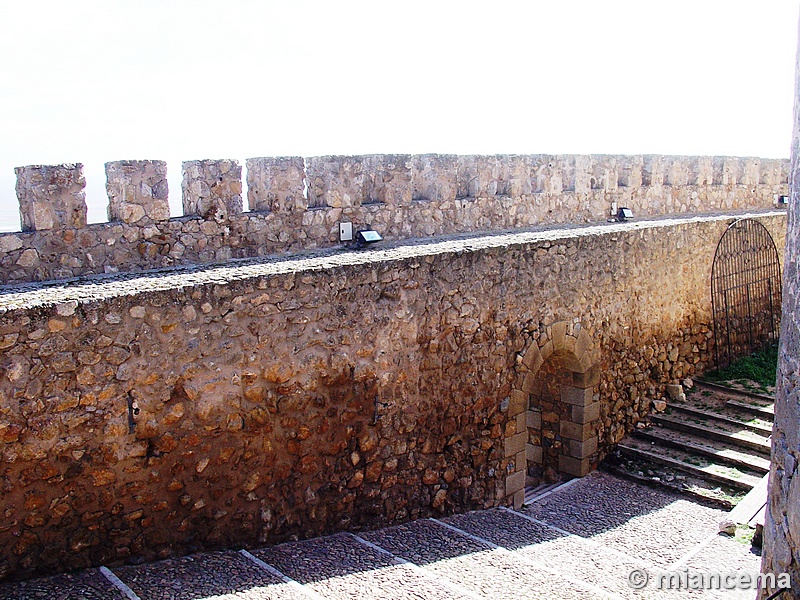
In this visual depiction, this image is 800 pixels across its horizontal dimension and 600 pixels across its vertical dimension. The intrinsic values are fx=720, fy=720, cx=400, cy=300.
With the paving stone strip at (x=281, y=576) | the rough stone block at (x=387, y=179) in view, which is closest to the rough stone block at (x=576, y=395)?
the rough stone block at (x=387, y=179)

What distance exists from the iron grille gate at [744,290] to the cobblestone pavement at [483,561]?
10.5ft

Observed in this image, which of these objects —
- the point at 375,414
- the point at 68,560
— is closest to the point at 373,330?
the point at 375,414

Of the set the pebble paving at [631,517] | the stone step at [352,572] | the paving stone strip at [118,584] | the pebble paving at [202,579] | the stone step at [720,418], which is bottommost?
the pebble paving at [631,517]

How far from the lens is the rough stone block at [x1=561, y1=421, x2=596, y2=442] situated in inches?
289

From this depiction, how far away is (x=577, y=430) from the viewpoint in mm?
7387

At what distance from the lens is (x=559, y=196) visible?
8.09 metres

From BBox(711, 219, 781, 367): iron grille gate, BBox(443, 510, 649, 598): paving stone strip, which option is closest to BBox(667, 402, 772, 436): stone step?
BBox(711, 219, 781, 367): iron grille gate

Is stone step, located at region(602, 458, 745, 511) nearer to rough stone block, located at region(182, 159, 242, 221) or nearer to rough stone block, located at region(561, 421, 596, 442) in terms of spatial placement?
rough stone block, located at region(561, 421, 596, 442)

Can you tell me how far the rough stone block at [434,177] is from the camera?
22.1 feet

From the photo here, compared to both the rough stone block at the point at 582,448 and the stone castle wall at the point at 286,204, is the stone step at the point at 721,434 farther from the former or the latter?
the stone castle wall at the point at 286,204

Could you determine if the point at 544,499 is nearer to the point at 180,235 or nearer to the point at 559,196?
the point at 559,196

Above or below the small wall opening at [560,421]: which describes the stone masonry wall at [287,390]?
above

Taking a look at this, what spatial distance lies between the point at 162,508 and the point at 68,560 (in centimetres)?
55

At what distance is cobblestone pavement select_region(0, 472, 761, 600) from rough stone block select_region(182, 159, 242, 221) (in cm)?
240
